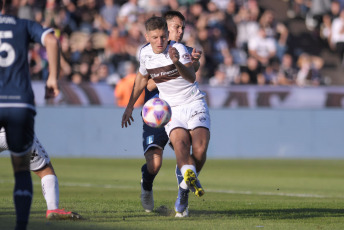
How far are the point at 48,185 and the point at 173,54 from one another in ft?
6.06

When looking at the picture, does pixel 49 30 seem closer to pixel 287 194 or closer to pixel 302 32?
pixel 287 194

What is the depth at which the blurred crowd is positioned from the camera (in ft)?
71.3

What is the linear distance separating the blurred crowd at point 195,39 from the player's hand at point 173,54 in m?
12.0

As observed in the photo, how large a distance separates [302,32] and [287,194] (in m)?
15.2

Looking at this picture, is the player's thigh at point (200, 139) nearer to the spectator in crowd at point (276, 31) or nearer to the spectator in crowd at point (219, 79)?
the spectator in crowd at point (219, 79)

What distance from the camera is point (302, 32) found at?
2655 cm

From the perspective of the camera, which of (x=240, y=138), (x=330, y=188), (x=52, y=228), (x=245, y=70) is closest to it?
(x=52, y=228)

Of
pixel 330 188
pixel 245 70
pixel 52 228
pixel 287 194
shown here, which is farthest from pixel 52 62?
pixel 245 70

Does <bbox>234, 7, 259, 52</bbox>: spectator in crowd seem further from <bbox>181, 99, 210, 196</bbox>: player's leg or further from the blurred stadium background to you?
<bbox>181, 99, 210, 196</bbox>: player's leg

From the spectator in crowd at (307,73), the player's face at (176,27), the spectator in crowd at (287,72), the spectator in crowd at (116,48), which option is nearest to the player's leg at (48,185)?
the player's face at (176,27)

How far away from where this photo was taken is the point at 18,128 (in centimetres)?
637

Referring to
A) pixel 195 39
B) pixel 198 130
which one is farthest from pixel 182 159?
pixel 195 39

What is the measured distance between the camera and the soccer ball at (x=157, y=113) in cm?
839

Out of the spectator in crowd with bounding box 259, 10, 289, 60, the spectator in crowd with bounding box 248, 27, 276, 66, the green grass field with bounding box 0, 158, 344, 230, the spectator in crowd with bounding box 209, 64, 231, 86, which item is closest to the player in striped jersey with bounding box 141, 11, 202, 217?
the green grass field with bounding box 0, 158, 344, 230
